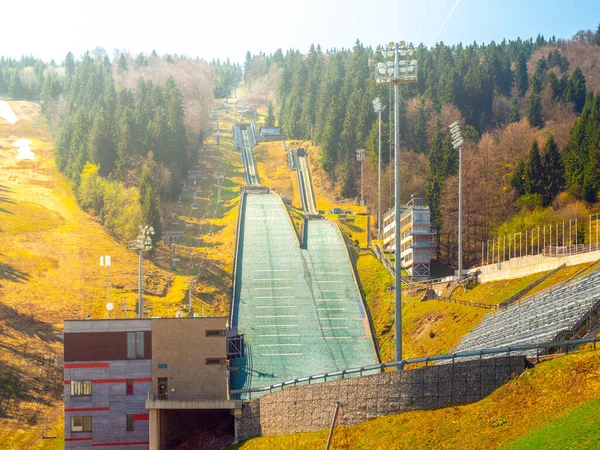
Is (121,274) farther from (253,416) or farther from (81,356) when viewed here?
(253,416)

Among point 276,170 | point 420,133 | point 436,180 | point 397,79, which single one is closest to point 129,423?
point 397,79

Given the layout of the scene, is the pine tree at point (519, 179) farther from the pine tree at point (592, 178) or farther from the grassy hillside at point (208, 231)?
the grassy hillside at point (208, 231)

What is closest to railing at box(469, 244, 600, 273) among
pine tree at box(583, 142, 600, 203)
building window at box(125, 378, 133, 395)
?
Answer: pine tree at box(583, 142, 600, 203)

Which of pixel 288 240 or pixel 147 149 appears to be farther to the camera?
pixel 147 149

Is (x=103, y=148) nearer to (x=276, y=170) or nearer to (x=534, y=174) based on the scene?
(x=276, y=170)

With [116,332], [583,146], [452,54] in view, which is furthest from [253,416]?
[452,54]

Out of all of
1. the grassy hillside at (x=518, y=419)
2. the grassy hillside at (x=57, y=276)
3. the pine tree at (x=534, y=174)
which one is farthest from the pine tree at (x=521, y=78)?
the grassy hillside at (x=518, y=419)

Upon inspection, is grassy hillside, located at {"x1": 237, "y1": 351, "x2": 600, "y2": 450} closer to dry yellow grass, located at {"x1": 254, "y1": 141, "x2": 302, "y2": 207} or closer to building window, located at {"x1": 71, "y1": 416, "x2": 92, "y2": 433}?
building window, located at {"x1": 71, "y1": 416, "x2": 92, "y2": 433}
